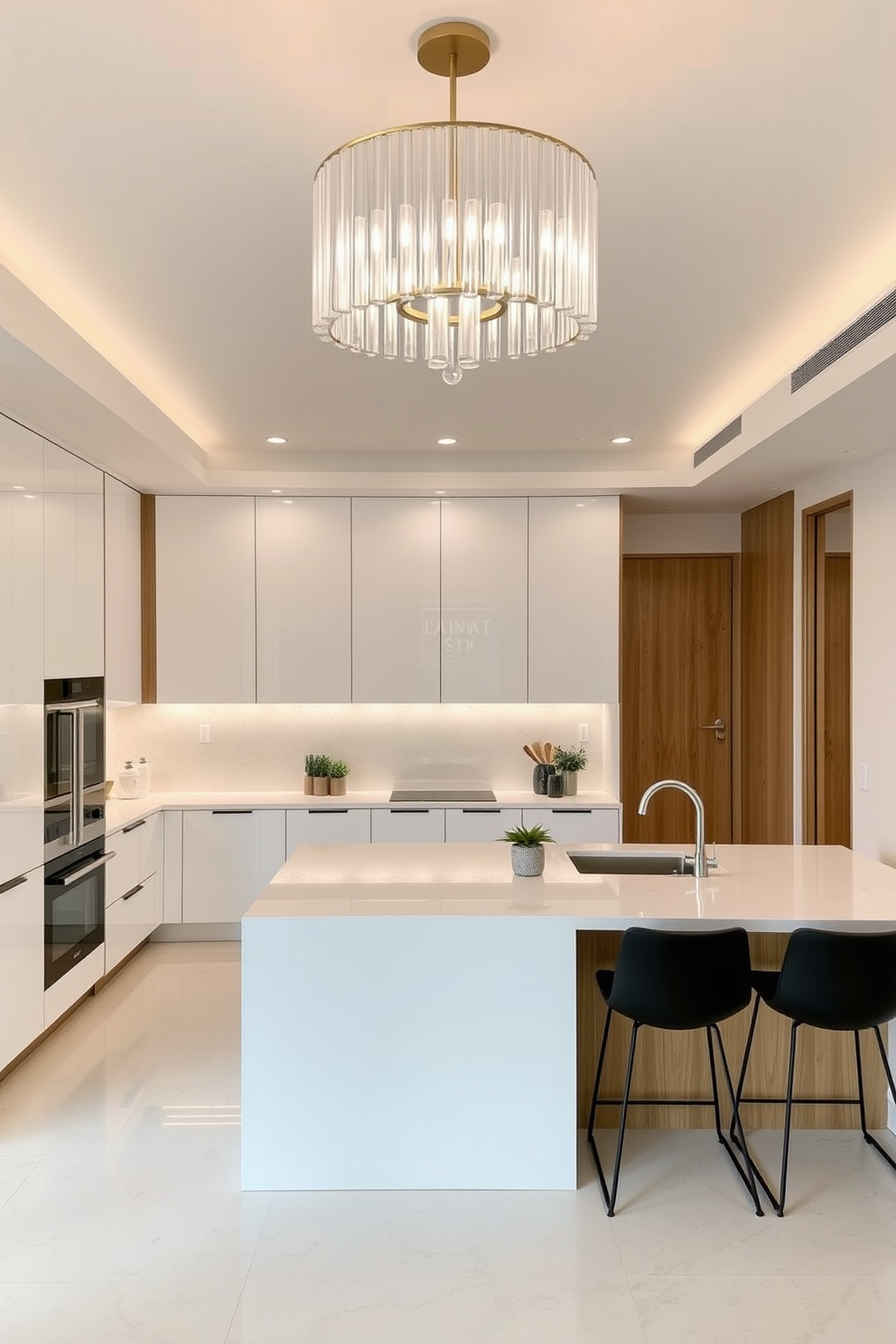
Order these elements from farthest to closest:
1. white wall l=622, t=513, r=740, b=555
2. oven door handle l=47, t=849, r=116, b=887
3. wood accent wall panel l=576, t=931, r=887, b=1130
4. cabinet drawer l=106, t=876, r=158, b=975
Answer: white wall l=622, t=513, r=740, b=555 < cabinet drawer l=106, t=876, r=158, b=975 < oven door handle l=47, t=849, r=116, b=887 < wood accent wall panel l=576, t=931, r=887, b=1130

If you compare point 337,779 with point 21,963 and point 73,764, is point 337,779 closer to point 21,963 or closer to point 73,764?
point 73,764

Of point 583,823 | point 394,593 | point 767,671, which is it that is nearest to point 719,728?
point 767,671

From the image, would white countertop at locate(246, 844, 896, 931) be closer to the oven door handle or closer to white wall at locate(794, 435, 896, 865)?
white wall at locate(794, 435, 896, 865)

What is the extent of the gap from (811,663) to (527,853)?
2503mm

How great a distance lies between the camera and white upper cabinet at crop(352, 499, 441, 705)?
544cm

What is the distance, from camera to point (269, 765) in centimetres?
575

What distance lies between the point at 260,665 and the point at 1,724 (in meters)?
2.15

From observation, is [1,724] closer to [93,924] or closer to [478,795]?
[93,924]

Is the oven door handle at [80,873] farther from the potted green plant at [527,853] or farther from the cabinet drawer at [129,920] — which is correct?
the potted green plant at [527,853]

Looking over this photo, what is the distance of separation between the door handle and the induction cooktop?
1.62m

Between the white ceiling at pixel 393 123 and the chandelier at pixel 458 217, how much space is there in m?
0.22

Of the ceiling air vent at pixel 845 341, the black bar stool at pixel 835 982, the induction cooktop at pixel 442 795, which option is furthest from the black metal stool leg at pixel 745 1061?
the induction cooktop at pixel 442 795

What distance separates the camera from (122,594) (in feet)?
16.2

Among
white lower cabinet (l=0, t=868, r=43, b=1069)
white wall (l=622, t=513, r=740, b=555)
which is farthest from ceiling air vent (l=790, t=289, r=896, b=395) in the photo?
white lower cabinet (l=0, t=868, r=43, b=1069)
